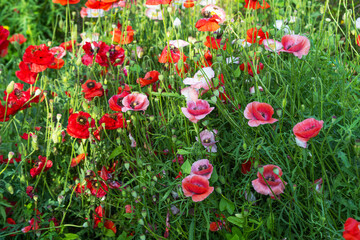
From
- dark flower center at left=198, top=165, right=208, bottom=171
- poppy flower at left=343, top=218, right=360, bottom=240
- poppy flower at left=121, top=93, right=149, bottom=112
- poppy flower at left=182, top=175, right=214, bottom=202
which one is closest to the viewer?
poppy flower at left=343, top=218, right=360, bottom=240

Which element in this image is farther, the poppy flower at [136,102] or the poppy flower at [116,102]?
the poppy flower at [116,102]

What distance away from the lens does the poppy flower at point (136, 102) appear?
136 cm

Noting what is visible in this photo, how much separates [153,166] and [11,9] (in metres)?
2.84

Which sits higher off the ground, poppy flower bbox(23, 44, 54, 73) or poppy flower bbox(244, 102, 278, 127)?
poppy flower bbox(244, 102, 278, 127)

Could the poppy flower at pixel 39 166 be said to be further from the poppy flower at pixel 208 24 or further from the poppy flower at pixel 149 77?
the poppy flower at pixel 208 24

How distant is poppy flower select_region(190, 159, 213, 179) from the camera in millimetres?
1192

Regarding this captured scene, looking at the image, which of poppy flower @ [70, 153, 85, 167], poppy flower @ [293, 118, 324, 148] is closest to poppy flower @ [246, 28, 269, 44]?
poppy flower @ [293, 118, 324, 148]

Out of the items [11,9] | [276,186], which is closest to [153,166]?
[276,186]

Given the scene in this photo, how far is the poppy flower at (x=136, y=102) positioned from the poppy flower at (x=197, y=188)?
34cm

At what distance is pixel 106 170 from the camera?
1575 mm

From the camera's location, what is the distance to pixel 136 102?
4.66 feet

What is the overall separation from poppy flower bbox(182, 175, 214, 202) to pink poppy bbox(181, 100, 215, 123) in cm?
19

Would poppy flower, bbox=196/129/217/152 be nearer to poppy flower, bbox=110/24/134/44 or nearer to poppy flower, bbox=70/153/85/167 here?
poppy flower, bbox=70/153/85/167

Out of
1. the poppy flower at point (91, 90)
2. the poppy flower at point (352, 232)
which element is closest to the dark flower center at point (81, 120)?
the poppy flower at point (91, 90)
